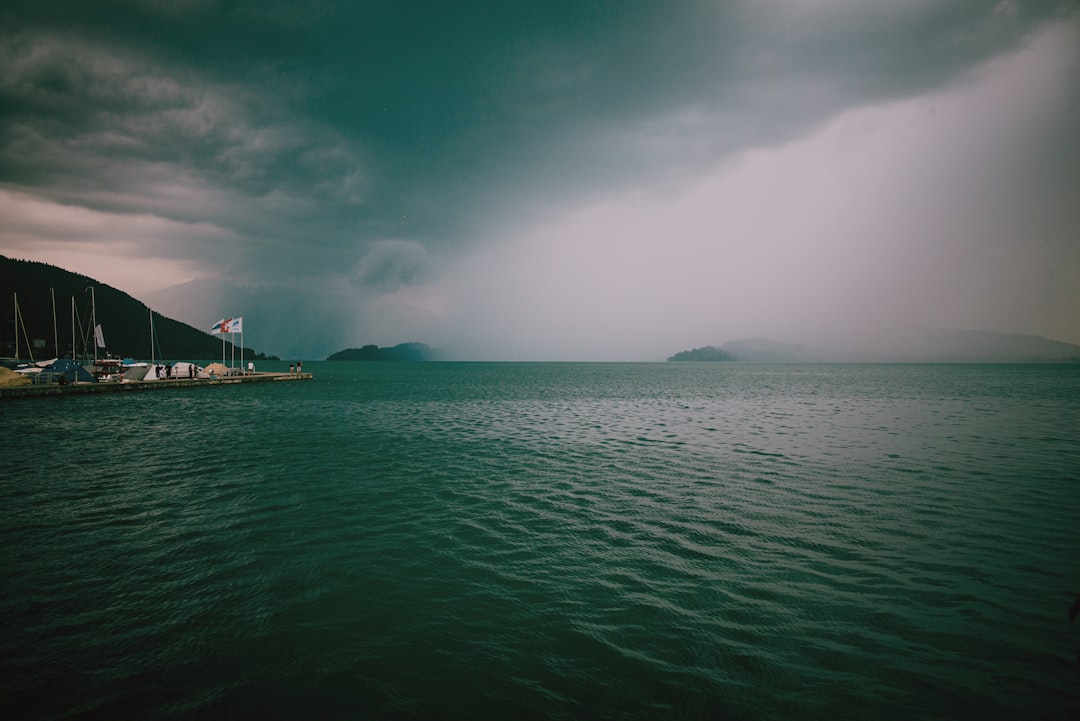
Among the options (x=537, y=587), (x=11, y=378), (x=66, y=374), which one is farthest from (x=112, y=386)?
(x=537, y=587)

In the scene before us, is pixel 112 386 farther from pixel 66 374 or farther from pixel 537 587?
pixel 537 587

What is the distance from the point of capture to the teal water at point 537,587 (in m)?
6.65

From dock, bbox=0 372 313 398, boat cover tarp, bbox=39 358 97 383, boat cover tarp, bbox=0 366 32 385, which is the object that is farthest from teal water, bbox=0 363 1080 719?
boat cover tarp, bbox=39 358 97 383

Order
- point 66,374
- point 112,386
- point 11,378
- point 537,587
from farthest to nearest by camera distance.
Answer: point 112,386
point 66,374
point 11,378
point 537,587

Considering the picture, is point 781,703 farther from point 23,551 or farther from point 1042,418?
point 1042,418

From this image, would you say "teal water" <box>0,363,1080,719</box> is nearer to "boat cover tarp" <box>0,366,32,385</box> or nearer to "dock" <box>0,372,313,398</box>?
"dock" <box>0,372,313,398</box>

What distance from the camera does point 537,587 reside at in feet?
32.4

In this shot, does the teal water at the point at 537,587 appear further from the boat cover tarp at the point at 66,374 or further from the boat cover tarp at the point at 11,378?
the boat cover tarp at the point at 66,374

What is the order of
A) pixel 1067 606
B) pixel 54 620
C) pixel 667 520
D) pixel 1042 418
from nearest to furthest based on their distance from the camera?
pixel 54 620
pixel 1067 606
pixel 667 520
pixel 1042 418


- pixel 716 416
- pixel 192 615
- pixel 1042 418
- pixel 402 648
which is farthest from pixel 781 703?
pixel 1042 418

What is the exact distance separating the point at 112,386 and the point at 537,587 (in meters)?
76.5

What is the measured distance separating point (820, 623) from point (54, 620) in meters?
14.0

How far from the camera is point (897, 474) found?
65.2ft

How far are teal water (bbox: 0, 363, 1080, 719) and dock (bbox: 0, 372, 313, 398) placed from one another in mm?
41899
